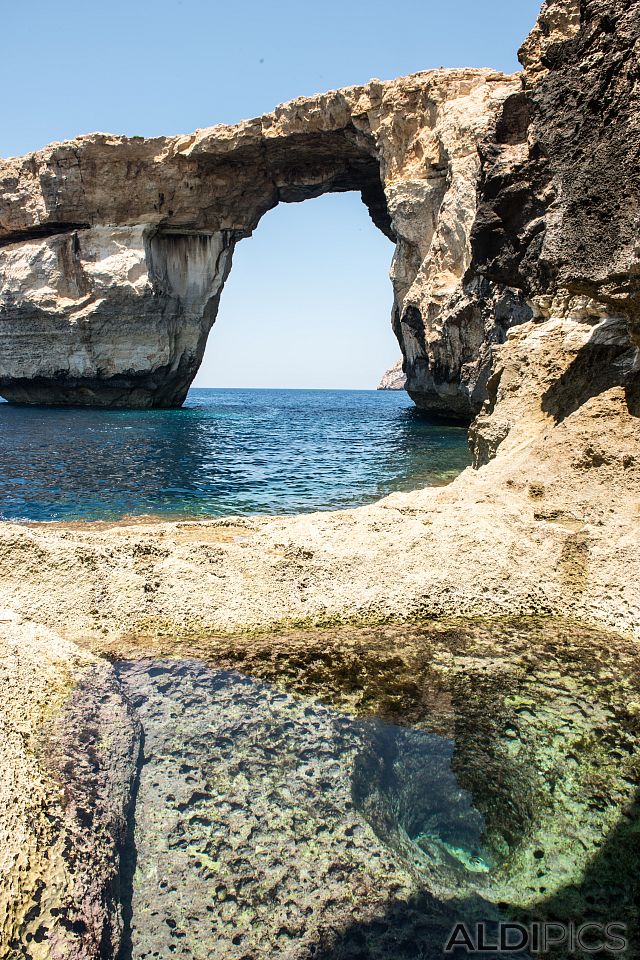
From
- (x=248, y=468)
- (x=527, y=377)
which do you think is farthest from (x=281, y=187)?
(x=527, y=377)

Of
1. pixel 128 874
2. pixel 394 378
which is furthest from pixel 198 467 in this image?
pixel 394 378

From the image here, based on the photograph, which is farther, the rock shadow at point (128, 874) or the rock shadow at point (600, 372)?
the rock shadow at point (600, 372)

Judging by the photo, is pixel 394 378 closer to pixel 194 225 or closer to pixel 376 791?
pixel 194 225

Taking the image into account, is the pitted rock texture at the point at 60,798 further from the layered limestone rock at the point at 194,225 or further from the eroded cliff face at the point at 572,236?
the layered limestone rock at the point at 194,225

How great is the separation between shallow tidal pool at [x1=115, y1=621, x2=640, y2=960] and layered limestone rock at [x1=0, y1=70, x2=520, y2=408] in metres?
20.2

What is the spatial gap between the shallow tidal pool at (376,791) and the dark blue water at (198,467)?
6567 millimetres

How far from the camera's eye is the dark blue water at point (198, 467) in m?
10.9

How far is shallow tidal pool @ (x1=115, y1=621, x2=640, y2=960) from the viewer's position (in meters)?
2.19

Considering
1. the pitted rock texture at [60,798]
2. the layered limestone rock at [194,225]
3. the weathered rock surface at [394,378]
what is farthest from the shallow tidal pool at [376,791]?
the weathered rock surface at [394,378]

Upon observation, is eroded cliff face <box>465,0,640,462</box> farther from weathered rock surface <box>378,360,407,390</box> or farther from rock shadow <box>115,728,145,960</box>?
weathered rock surface <box>378,360,407,390</box>

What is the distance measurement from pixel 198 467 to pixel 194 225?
23.0 meters

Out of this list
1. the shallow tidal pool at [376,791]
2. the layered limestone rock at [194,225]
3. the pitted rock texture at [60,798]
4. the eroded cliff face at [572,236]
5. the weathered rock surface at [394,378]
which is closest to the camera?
the pitted rock texture at [60,798]

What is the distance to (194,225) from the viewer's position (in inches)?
1303

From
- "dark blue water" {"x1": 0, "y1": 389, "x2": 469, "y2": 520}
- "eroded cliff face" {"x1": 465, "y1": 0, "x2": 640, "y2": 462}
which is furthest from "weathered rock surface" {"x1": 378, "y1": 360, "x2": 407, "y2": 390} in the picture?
"eroded cliff face" {"x1": 465, "y1": 0, "x2": 640, "y2": 462}
